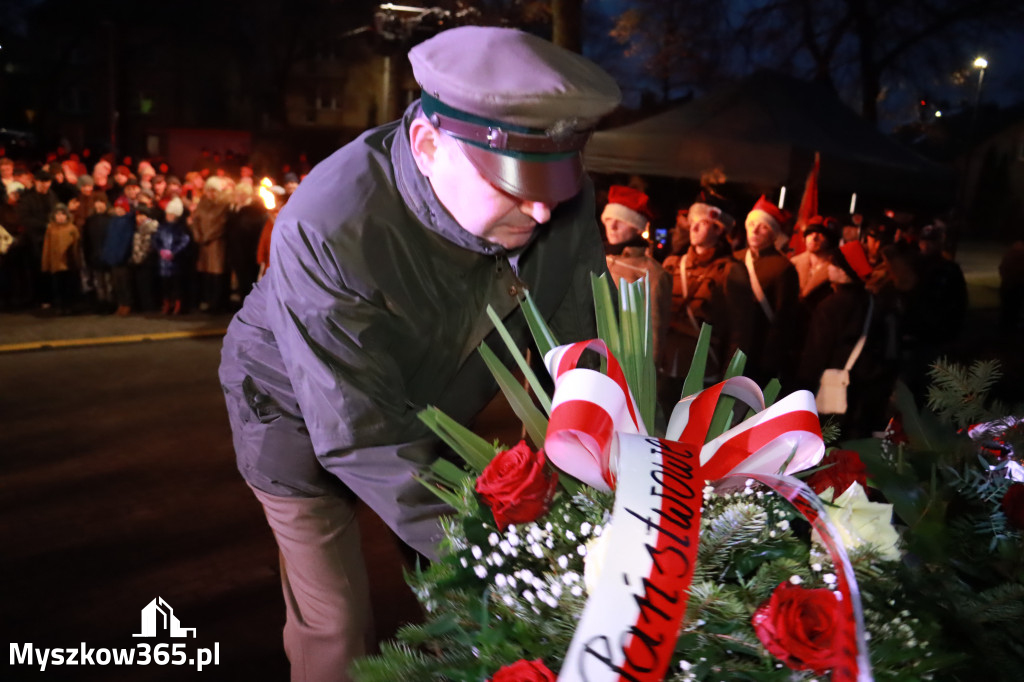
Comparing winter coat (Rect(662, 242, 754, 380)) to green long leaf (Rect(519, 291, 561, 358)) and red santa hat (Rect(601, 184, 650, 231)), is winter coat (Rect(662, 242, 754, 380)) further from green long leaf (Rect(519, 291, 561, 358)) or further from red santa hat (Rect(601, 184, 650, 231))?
green long leaf (Rect(519, 291, 561, 358))

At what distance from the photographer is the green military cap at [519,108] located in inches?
65.0

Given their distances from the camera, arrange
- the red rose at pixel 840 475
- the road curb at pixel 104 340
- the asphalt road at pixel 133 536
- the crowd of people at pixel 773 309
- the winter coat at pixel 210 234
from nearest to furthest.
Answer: the red rose at pixel 840 475 < the asphalt road at pixel 133 536 < the crowd of people at pixel 773 309 < the road curb at pixel 104 340 < the winter coat at pixel 210 234

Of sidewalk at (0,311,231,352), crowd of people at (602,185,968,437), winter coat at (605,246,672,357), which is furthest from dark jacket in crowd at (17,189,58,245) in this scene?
winter coat at (605,246,672,357)

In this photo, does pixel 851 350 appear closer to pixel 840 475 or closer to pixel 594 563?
pixel 840 475

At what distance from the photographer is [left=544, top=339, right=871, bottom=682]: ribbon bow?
1046 mm

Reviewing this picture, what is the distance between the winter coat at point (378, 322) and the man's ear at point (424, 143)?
1.6 inches

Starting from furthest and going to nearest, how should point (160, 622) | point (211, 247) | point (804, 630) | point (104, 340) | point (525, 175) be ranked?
point (211, 247)
point (104, 340)
point (160, 622)
point (525, 175)
point (804, 630)

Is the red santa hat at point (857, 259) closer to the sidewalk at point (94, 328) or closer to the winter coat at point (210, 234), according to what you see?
the sidewalk at point (94, 328)

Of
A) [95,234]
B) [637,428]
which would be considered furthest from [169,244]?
[637,428]

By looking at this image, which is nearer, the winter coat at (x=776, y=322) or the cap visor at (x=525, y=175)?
the cap visor at (x=525, y=175)

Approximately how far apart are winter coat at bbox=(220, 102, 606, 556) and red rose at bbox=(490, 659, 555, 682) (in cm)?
45

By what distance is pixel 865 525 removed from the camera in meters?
1.28

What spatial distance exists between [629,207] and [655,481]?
159 inches

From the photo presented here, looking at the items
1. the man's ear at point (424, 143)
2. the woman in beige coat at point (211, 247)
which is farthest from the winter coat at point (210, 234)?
the man's ear at point (424, 143)
